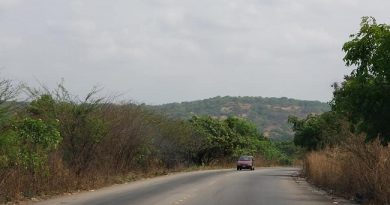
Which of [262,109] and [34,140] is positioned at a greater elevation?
[262,109]

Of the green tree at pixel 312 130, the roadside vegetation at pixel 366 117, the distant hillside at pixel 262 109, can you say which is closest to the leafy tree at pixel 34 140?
the roadside vegetation at pixel 366 117

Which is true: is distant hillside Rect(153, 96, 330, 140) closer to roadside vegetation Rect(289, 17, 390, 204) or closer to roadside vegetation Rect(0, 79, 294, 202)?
roadside vegetation Rect(0, 79, 294, 202)

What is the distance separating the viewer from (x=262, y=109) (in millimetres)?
162625

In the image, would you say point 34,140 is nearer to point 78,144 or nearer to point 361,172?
point 78,144

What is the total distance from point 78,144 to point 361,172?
12.4 meters

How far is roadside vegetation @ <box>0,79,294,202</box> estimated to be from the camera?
57.6 feet

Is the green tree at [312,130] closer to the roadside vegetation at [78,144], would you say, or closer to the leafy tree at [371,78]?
the roadside vegetation at [78,144]

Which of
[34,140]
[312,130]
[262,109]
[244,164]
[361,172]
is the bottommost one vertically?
[244,164]

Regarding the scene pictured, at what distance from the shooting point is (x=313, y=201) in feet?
63.5

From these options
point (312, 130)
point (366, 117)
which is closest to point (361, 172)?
point (366, 117)

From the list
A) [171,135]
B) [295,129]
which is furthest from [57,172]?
[295,129]

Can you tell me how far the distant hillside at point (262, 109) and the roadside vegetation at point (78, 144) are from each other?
98.2m

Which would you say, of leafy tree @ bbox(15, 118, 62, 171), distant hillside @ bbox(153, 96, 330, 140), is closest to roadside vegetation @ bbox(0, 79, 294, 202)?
leafy tree @ bbox(15, 118, 62, 171)

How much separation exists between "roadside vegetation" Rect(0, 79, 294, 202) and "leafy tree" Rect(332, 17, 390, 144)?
9.64 m
